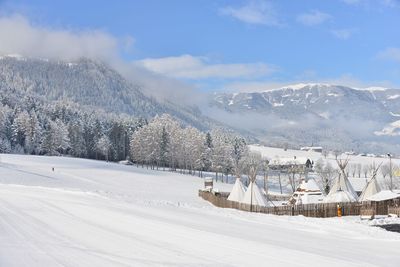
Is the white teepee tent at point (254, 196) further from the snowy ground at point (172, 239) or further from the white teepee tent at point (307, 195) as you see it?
the snowy ground at point (172, 239)

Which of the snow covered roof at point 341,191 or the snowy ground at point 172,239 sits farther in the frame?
the snow covered roof at point 341,191

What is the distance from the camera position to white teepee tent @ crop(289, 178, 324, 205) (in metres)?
58.5

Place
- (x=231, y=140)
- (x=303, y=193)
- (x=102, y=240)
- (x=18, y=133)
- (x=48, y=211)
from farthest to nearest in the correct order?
(x=231, y=140), (x=18, y=133), (x=303, y=193), (x=48, y=211), (x=102, y=240)

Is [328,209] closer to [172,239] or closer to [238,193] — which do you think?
[238,193]

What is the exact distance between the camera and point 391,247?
2278 centimetres

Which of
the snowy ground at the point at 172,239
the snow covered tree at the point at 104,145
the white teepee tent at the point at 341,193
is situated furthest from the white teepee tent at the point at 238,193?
the snow covered tree at the point at 104,145

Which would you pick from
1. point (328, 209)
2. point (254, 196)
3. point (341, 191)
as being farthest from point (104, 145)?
point (328, 209)

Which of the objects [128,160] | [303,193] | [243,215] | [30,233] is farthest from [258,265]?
[128,160]

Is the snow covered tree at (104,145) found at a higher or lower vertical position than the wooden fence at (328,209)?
higher

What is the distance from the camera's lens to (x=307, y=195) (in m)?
59.4

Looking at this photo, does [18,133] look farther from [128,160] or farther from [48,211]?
[48,211]

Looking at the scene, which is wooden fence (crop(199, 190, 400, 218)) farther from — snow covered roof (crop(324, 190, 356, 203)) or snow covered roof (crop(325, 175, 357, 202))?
snow covered roof (crop(325, 175, 357, 202))

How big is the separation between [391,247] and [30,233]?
614 inches

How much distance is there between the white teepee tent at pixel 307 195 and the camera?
192ft
